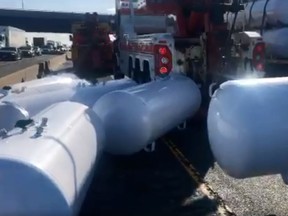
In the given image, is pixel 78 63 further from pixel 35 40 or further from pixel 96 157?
pixel 35 40

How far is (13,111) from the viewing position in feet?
20.7

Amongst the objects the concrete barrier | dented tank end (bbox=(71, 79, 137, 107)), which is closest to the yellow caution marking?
dented tank end (bbox=(71, 79, 137, 107))

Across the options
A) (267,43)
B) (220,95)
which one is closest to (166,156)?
(220,95)

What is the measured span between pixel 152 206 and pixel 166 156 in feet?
7.79

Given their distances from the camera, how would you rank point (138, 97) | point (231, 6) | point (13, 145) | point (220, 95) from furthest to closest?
1. point (231, 6)
2. point (138, 97)
3. point (220, 95)
4. point (13, 145)

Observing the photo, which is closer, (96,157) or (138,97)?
(96,157)

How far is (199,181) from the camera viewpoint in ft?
22.4

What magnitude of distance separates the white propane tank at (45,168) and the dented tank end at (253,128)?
1336 mm

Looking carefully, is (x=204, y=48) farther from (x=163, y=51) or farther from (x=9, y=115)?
(x=9, y=115)

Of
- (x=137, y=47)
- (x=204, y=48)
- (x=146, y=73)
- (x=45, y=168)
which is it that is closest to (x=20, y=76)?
(x=137, y=47)

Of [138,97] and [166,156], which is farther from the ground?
[138,97]

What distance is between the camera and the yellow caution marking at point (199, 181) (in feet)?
18.8

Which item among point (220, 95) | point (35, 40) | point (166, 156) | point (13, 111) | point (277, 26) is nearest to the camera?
point (220, 95)

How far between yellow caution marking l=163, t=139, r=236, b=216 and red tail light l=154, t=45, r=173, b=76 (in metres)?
1.55
